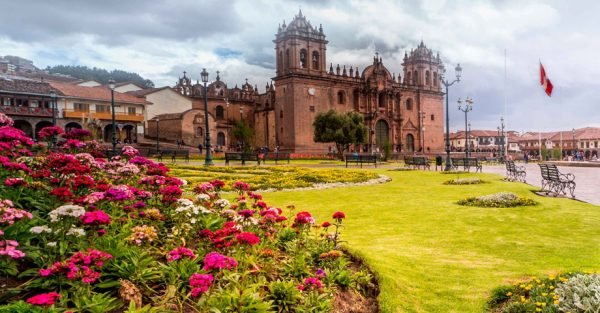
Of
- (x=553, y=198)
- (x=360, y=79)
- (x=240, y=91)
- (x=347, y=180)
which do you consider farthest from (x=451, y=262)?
(x=240, y=91)

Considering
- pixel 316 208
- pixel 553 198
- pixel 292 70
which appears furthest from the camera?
pixel 292 70

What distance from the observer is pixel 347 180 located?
62.7 feet

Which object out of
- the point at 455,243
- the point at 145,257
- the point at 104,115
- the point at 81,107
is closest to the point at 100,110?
the point at 104,115

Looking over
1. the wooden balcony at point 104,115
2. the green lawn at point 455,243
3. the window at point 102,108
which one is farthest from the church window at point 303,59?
the green lawn at point 455,243

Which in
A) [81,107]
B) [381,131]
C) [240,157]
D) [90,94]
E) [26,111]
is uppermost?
[90,94]

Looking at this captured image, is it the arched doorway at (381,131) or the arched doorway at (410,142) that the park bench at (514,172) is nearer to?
the arched doorway at (381,131)

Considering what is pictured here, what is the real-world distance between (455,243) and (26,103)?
4889 centimetres

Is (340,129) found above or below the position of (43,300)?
above

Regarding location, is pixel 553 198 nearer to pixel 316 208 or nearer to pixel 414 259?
pixel 316 208

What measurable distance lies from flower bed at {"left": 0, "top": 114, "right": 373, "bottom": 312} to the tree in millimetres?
43971

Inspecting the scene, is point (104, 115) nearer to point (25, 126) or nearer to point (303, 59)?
point (25, 126)

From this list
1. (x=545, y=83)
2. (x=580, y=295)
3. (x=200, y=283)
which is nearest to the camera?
(x=200, y=283)

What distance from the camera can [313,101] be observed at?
58812mm

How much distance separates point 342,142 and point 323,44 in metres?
16.8
